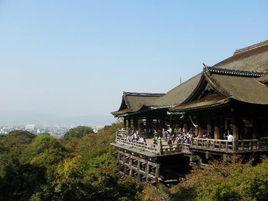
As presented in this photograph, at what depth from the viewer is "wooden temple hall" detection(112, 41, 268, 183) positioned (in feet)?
78.7

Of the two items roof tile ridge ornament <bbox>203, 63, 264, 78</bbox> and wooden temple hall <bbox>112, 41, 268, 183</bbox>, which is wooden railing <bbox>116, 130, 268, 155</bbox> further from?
roof tile ridge ornament <bbox>203, 63, 264, 78</bbox>

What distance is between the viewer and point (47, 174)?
21125 millimetres

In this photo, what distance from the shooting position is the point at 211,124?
2786cm

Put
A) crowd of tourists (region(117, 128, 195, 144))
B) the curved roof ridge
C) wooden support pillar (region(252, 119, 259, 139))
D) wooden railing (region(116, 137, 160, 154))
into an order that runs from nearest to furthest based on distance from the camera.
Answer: wooden support pillar (region(252, 119, 259, 139)) → wooden railing (region(116, 137, 160, 154)) → crowd of tourists (region(117, 128, 195, 144)) → the curved roof ridge

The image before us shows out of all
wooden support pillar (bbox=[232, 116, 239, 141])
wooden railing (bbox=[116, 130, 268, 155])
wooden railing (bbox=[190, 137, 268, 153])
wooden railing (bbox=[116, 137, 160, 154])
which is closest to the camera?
wooden railing (bbox=[190, 137, 268, 153])

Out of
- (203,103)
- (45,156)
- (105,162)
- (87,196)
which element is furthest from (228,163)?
(45,156)

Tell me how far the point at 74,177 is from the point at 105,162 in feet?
78.8

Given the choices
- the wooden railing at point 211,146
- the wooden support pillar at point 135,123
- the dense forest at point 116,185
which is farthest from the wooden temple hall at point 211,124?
the wooden support pillar at point 135,123

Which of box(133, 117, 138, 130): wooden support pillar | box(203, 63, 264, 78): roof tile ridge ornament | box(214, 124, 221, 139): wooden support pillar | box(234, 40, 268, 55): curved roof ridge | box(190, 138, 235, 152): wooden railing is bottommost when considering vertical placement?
box(190, 138, 235, 152): wooden railing

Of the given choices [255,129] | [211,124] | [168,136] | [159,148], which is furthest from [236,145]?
[168,136]

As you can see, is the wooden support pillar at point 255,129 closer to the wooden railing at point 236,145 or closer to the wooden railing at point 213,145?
the wooden railing at point 236,145

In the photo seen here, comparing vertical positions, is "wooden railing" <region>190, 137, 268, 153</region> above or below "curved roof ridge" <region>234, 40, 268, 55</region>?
below

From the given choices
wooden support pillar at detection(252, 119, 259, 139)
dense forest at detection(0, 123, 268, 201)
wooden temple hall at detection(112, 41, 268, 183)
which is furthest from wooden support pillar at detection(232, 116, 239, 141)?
wooden support pillar at detection(252, 119, 259, 139)

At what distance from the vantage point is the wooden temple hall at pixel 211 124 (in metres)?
24.0
